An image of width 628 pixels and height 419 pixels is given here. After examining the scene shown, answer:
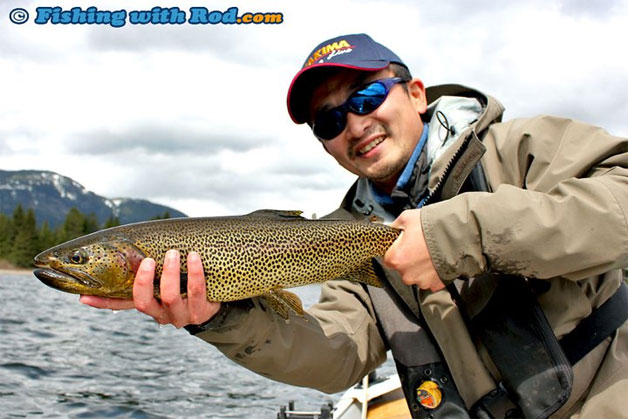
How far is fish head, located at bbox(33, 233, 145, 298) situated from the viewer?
127 inches

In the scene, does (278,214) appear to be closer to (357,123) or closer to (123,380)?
(357,123)

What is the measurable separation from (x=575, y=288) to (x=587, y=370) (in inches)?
19.4

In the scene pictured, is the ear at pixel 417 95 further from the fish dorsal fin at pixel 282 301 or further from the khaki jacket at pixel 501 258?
the fish dorsal fin at pixel 282 301

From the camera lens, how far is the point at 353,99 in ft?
14.0

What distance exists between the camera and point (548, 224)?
2680mm

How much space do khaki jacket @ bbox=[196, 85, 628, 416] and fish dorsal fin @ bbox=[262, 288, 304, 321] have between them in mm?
120

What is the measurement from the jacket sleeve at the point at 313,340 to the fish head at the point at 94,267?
599 mm

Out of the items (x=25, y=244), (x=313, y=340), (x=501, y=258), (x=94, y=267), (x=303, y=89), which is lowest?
(x=25, y=244)

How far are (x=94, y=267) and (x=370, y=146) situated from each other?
2235 mm

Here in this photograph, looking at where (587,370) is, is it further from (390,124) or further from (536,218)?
(390,124)

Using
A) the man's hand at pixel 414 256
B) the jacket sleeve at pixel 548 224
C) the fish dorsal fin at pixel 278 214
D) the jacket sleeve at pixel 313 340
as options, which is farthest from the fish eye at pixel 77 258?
the jacket sleeve at pixel 548 224

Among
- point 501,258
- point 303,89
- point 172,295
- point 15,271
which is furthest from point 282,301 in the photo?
point 15,271

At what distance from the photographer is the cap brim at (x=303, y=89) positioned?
13.6 feet

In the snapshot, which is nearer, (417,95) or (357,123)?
(357,123)
